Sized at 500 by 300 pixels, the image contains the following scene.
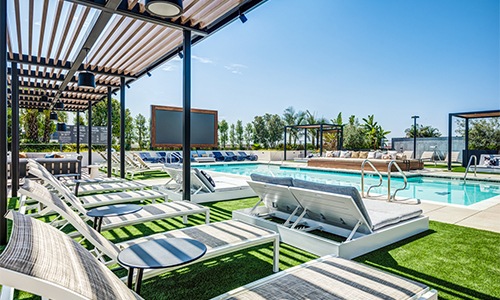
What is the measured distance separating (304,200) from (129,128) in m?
24.0

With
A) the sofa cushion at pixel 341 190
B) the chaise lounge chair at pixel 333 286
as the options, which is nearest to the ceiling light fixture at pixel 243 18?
the sofa cushion at pixel 341 190

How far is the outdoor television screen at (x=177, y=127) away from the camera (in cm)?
2062

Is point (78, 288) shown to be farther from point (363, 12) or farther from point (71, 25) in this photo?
point (363, 12)

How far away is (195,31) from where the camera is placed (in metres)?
5.22

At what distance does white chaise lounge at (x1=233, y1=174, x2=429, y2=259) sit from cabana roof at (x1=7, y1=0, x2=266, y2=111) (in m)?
2.77

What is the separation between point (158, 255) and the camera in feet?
5.91

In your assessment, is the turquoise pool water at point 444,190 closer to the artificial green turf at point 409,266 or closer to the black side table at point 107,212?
the artificial green turf at point 409,266

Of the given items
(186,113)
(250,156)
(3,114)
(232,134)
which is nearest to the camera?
(3,114)

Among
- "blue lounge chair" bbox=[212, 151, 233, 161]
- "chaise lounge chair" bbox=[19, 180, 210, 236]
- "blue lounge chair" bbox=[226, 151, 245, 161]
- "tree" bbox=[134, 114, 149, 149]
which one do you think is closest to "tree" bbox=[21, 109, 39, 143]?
"tree" bbox=[134, 114, 149, 149]

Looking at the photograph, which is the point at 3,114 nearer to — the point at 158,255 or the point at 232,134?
the point at 158,255

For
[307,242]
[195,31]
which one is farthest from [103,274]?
[195,31]

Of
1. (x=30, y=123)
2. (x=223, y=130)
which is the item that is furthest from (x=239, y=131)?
(x=30, y=123)

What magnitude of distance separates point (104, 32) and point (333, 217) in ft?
17.3

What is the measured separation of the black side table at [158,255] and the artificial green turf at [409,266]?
2.35 feet
